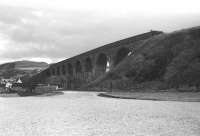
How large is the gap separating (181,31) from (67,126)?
46294mm

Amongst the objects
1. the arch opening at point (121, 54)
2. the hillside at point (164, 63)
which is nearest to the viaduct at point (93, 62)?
the arch opening at point (121, 54)

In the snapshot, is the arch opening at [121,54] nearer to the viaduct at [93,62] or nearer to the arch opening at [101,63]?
the viaduct at [93,62]

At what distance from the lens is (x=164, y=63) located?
49.0m

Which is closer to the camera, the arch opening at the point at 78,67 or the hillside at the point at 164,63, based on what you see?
the hillside at the point at 164,63

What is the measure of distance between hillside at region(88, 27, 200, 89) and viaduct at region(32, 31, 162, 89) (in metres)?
3.59

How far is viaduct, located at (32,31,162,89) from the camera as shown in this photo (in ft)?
209

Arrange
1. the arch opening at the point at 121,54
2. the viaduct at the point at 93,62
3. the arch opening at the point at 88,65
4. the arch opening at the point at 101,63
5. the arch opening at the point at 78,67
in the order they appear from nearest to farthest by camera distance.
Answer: the viaduct at the point at 93,62 → the arch opening at the point at 121,54 → the arch opening at the point at 101,63 → the arch opening at the point at 88,65 → the arch opening at the point at 78,67

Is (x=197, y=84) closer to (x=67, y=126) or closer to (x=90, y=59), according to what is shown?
(x=67, y=126)

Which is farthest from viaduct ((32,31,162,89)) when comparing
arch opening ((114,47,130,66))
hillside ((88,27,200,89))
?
hillside ((88,27,200,89))

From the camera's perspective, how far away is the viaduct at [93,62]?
6375cm

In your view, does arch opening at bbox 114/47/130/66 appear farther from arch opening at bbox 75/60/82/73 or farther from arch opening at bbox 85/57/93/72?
arch opening at bbox 75/60/82/73

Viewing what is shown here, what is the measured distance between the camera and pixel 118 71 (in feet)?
186

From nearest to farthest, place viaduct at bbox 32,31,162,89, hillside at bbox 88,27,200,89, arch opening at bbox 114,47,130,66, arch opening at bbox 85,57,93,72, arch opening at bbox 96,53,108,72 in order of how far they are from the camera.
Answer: hillside at bbox 88,27,200,89 → viaduct at bbox 32,31,162,89 → arch opening at bbox 114,47,130,66 → arch opening at bbox 96,53,108,72 → arch opening at bbox 85,57,93,72

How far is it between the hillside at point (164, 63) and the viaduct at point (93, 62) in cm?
359
